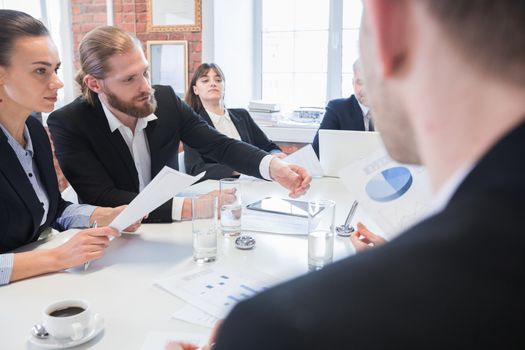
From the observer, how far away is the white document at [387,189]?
1.28 m

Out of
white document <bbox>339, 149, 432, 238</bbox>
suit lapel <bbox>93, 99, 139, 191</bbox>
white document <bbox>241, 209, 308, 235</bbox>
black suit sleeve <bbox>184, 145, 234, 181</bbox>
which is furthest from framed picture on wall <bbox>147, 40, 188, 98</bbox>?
white document <bbox>339, 149, 432, 238</bbox>

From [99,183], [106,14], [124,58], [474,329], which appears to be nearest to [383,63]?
[474,329]

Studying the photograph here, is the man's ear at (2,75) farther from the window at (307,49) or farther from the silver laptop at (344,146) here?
the window at (307,49)

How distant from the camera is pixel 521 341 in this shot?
0.95 feet

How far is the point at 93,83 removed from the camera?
207 cm

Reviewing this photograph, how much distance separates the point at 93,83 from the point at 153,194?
3.09 feet

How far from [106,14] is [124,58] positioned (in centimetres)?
249

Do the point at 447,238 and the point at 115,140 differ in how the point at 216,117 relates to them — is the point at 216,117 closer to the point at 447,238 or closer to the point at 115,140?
the point at 115,140

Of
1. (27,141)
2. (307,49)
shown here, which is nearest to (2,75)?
(27,141)

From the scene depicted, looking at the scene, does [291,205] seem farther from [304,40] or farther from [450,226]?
[304,40]

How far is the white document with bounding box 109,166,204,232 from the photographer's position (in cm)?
133

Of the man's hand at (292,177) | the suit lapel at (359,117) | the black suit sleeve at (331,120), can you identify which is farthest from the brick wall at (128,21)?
the man's hand at (292,177)

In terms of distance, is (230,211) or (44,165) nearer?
(230,211)

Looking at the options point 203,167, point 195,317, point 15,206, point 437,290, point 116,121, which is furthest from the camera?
point 203,167
